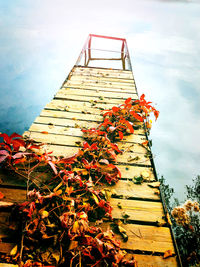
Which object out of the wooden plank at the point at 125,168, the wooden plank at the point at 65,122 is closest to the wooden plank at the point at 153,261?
the wooden plank at the point at 125,168

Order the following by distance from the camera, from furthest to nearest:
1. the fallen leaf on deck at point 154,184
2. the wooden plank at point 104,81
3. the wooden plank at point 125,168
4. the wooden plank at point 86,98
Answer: the wooden plank at point 104,81, the wooden plank at point 86,98, the wooden plank at point 125,168, the fallen leaf on deck at point 154,184

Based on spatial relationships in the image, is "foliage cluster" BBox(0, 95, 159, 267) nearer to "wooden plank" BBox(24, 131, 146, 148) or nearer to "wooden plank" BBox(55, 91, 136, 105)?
"wooden plank" BBox(24, 131, 146, 148)

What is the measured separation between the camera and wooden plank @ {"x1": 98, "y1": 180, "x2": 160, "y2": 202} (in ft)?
5.05

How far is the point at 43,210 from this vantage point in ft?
3.97

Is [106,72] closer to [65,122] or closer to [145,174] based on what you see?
[65,122]

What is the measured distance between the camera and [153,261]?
1.11 m

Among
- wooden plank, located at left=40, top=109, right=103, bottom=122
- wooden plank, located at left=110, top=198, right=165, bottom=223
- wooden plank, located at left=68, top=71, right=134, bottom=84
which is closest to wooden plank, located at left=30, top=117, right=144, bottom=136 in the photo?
wooden plank, located at left=40, top=109, right=103, bottom=122

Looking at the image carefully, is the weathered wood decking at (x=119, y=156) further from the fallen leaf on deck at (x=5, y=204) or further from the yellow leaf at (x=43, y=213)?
the yellow leaf at (x=43, y=213)

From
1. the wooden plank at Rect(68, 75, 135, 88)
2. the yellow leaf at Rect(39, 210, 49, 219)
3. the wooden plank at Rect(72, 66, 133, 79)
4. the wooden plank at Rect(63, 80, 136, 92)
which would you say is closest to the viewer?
the yellow leaf at Rect(39, 210, 49, 219)

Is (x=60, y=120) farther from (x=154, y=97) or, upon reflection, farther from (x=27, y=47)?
(x=27, y=47)

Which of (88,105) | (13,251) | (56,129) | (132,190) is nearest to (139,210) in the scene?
(132,190)

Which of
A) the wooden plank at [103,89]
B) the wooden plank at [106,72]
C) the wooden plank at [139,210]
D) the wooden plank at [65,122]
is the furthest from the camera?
the wooden plank at [106,72]

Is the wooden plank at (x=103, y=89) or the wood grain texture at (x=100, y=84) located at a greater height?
the wood grain texture at (x=100, y=84)

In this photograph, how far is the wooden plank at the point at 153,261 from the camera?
1.09 metres
